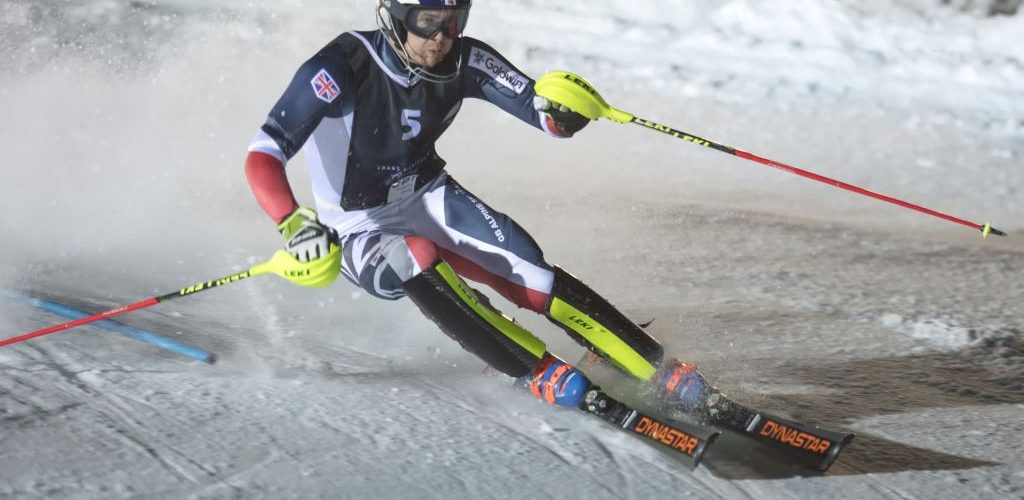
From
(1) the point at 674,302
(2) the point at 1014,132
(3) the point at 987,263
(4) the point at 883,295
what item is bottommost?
(1) the point at 674,302

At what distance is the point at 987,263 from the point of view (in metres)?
6.07

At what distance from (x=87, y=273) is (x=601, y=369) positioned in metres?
2.68

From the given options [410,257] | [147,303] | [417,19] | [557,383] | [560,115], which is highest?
[417,19]

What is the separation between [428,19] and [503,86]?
551 millimetres

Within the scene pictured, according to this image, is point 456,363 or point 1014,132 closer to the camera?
point 456,363

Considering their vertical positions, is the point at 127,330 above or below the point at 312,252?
below

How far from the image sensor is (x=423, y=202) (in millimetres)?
4031

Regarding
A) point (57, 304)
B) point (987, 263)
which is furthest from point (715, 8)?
point (57, 304)

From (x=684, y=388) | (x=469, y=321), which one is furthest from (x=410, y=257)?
(x=684, y=388)

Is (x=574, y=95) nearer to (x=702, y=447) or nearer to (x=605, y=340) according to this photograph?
(x=605, y=340)

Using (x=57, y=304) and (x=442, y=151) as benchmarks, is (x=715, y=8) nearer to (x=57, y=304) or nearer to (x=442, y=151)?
(x=442, y=151)

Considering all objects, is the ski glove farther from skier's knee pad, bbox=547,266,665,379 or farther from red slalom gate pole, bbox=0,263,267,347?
red slalom gate pole, bbox=0,263,267,347

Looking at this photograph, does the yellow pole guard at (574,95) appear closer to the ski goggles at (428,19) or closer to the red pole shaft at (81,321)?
the ski goggles at (428,19)

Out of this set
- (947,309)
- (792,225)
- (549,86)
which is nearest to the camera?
(549,86)
